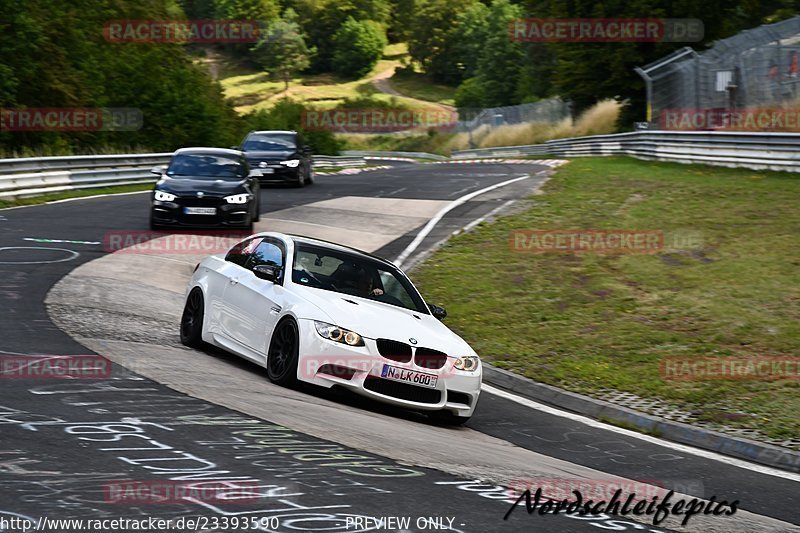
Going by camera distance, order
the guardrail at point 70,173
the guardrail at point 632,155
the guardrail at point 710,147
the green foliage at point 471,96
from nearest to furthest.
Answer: the guardrail at point 70,173 < the guardrail at point 632,155 < the guardrail at point 710,147 < the green foliage at point 471,96

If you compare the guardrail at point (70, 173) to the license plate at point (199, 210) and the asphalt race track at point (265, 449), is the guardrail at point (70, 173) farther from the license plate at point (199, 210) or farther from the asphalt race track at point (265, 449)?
the asphalt race track at point (265, 449)

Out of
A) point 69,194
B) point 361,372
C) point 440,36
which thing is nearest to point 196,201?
point 69,194

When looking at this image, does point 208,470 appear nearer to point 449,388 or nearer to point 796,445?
point 449,388

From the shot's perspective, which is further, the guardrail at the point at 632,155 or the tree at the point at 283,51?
the tree at the point at 283,51

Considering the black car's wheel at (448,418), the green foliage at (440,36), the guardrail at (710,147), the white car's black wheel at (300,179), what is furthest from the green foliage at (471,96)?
the black car's wheel at (448,418)

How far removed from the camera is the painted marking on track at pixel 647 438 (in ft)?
28.2

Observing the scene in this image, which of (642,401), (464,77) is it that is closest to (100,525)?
(642,401)

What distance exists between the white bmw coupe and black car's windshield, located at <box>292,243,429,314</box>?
0.01 meters

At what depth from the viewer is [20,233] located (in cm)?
1906

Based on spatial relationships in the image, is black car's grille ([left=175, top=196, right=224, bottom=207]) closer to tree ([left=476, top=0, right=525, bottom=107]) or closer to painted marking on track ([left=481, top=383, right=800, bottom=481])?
painted marking on track ([left=481, top=383, right=800, bottom=481])

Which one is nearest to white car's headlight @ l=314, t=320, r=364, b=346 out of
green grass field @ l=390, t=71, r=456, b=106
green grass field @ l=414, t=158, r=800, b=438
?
green grass field @ l=414, t=158, r=800, b=438

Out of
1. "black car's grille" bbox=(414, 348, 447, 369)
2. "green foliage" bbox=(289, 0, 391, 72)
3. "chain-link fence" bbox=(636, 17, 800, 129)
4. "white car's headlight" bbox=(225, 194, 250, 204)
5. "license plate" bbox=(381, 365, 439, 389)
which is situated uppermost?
"green foliage" bbox=(289, 0, 391, 72)

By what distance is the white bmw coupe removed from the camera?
30.6 feet

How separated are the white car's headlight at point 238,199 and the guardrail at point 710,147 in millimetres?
13827
